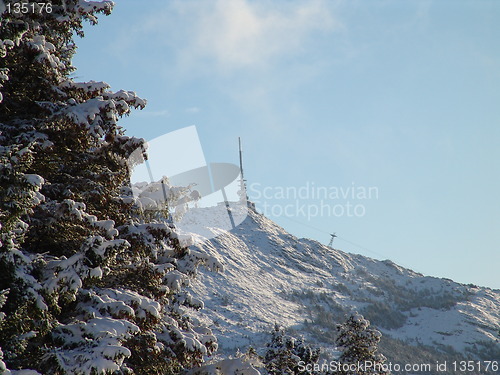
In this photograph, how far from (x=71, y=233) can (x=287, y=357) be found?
54.7 ft

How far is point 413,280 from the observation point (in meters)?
112

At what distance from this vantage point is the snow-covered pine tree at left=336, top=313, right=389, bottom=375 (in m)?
23.5

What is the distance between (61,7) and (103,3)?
82 cm

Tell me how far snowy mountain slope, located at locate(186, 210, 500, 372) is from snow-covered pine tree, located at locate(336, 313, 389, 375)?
2400cm

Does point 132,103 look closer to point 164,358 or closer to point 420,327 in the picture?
point 164,358

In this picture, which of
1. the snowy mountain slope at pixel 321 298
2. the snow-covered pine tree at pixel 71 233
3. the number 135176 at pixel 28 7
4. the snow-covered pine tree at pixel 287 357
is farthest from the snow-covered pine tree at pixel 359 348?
the snowy mountain slope at pixel 321 298

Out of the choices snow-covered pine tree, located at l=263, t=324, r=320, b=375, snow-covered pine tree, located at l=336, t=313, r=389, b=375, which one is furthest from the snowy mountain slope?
snow-covered pine tree, located at l=263, t=324, r=320, b=375

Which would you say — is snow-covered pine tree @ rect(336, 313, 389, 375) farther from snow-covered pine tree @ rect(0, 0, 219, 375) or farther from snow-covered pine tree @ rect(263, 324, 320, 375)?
snow-covered pine tree @ rect(0, 0, 219, 375)

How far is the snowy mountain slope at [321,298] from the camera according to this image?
60.3m

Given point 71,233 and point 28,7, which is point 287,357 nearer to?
point 71,233

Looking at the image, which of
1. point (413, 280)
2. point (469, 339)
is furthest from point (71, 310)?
point (413, 280)

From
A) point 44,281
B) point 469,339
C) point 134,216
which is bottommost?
point 469,339

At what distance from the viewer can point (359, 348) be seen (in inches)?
940

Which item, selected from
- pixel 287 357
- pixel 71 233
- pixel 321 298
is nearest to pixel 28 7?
pixel 71 233
